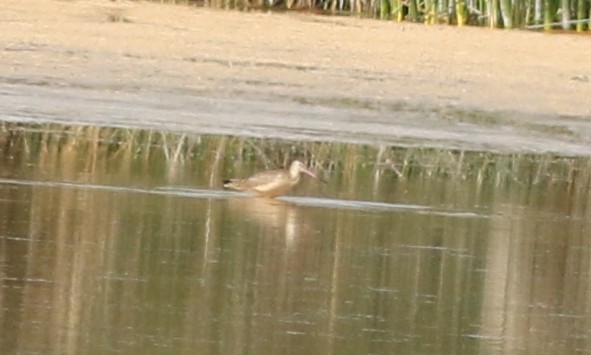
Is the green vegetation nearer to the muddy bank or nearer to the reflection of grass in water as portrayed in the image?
the muddy bank

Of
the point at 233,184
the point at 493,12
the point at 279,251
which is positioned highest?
the point at 493,12

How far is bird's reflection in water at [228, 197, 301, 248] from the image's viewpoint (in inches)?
367

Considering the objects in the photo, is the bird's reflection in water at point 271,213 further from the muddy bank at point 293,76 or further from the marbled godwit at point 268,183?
the muddy bank at point 293,76

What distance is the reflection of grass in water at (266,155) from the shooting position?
11.9 m

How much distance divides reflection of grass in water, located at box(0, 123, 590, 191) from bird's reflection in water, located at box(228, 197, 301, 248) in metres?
0.84

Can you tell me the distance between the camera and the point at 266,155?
12.6 metres

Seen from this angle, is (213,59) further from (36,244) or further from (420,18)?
(36,244)

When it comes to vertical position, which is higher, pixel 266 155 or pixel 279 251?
pixel 266 155

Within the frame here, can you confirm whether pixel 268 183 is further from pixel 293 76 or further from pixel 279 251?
pixel 293 76

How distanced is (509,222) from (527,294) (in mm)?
2054

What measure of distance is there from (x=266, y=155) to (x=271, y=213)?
8.41ft

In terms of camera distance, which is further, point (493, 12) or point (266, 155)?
point (493, 12)

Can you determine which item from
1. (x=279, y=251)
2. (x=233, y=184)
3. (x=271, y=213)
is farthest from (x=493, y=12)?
(x=279, y=251)

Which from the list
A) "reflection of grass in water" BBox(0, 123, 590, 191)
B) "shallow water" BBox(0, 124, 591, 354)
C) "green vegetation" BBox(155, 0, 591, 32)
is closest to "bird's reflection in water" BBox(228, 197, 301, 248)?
"shallow water" BBox(0, 124, 591, 354)
